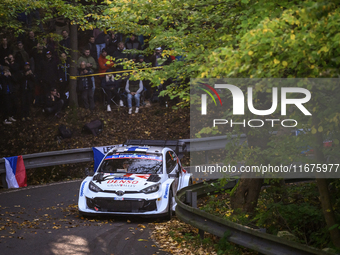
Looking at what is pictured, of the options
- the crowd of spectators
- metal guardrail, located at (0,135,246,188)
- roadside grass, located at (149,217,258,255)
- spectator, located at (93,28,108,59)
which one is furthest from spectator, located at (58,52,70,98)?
roadside grass, located at (149,217,258,255)

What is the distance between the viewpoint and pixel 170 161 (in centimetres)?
1087

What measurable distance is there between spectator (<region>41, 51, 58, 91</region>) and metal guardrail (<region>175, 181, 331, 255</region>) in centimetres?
1272

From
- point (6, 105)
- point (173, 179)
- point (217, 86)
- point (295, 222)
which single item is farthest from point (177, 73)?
A: point (6, 105)

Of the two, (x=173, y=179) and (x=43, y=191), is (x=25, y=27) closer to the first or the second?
(x=43, y=191)

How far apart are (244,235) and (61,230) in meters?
4.05

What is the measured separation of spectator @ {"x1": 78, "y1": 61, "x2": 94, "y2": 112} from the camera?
19.7 m

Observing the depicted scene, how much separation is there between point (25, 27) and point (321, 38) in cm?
1626

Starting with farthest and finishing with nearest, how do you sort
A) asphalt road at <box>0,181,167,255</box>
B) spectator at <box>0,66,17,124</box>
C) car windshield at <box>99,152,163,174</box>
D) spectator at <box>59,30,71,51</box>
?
spectator at <box>59,30,71,51</box> → spectator at <box>0,66,17,124</box> → car windshield at <box>99,152,163,174</box> → asphalt road at <box>0,181,167,255</box>

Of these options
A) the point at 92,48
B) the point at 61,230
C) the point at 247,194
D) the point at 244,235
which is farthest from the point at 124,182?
the point at 92,48

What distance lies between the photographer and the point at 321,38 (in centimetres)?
487

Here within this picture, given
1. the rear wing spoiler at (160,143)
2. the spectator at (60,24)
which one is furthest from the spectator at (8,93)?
the rear wing spoiler at (160,143)

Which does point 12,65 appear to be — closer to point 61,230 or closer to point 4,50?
point 4,50

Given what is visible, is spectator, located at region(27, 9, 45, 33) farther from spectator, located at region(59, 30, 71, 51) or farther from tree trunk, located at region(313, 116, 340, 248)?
tree trunk, located at region(313, 116, 340, 248)

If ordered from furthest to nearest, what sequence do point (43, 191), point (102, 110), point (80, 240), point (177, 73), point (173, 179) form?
point (102, 110), point (43, 191), point (173, 179), point (177, 73), point (80, 240)
